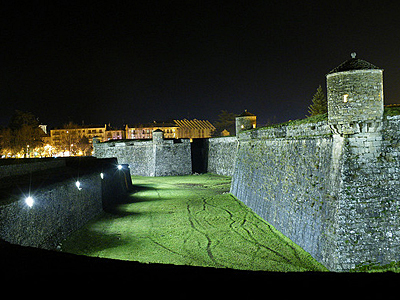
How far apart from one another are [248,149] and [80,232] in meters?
13.0

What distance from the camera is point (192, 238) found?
16016mm

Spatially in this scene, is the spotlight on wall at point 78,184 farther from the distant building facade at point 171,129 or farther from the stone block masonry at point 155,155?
the distant building facade at point 171,129

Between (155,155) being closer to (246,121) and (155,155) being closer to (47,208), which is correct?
(246,121)

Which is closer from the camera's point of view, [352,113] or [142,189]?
[352,113]

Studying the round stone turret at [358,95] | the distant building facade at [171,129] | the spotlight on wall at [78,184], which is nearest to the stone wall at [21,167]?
the spotlight on wall at [78,184]

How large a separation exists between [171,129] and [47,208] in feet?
293

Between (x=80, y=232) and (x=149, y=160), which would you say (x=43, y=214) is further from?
(x=149, y=160)

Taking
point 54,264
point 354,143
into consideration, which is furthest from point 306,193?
point 54,264

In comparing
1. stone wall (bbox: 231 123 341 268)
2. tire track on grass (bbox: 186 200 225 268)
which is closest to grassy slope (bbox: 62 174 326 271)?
tire track on grass (bbox: 186 200 225 268)

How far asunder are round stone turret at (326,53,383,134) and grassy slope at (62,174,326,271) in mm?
4891

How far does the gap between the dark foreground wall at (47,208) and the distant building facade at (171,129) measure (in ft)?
230

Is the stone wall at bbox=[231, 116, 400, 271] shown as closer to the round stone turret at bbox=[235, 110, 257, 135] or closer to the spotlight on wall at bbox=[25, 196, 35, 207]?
the spotlight on wall at bbox=[25, 196, 35, 207]

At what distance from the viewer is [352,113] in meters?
11.8

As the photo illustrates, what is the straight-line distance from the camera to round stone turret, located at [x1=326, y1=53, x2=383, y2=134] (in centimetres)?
1160
